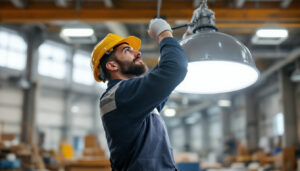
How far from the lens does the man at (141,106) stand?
5.55 feet

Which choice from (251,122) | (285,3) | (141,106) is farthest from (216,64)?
(251,122)

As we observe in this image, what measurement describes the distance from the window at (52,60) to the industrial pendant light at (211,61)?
658 inches

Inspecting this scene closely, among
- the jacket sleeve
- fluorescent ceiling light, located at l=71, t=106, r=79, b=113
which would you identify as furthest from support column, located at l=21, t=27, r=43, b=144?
the jacket sleeve

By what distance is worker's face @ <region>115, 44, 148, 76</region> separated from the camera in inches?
76.9

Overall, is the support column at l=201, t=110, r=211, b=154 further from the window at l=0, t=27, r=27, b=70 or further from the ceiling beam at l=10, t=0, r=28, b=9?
the ceiling beam at l=10, t=0, r=28, b=9

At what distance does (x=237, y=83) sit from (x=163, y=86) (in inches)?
22.8

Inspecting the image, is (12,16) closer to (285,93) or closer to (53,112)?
(285,93)

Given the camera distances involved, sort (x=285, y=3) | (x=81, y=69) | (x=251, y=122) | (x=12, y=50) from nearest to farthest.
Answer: (x=285, y=3)
(x=251, y=122)
(x=12, y=50)
(x=81, y=69)

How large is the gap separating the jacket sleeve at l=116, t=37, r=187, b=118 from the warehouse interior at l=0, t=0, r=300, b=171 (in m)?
1.05

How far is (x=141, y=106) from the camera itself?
1729mm

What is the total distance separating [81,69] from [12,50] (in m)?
4.76

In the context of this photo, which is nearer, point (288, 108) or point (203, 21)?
point (203, 21)

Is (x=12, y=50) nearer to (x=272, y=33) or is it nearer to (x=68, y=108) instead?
(x=68, y=108)

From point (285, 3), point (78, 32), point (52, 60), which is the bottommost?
point (78, 32)
